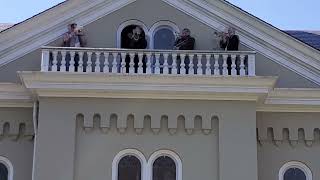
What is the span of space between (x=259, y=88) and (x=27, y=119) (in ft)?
16.5

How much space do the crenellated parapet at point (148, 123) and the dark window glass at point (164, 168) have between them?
557mm

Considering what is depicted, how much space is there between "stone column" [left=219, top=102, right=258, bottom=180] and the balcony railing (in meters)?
0.80

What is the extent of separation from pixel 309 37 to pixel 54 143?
800 centimetres

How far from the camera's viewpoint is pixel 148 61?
14.4 m

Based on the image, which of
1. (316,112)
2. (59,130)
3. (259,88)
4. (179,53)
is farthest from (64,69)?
(316,112)

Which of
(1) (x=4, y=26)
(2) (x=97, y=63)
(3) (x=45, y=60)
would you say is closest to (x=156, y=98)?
(2) (x=97, y=63)

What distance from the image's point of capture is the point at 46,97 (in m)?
14.0

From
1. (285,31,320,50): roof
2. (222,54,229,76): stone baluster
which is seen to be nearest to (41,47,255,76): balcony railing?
(222,54,229,76): stone baluster

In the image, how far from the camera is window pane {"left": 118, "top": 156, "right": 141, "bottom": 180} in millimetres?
13945

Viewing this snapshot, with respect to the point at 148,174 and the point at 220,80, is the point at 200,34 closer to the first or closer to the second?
the point at 220,80

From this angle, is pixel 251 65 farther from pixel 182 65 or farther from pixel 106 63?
pixel 106 63

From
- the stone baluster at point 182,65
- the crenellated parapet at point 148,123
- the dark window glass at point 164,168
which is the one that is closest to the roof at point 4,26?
the crenellated parapet at point 148,123

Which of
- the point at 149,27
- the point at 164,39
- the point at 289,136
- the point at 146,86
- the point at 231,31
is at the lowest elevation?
the point at 289,136

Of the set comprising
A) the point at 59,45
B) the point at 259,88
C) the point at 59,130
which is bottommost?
the point at 59,130
